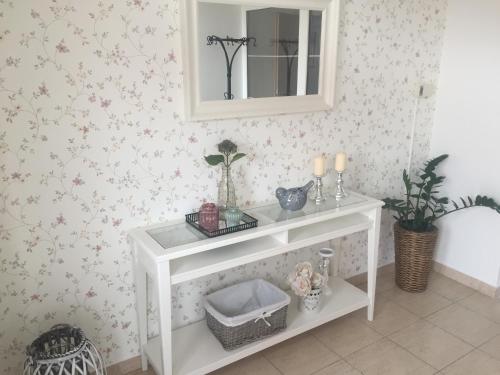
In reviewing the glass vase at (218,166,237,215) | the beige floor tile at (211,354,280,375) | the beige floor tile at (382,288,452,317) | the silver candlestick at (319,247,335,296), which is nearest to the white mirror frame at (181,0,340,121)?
the glass vase at (218,166,237,215)

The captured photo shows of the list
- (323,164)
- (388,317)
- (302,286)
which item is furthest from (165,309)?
(388,317)

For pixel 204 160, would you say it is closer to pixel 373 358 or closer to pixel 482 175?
pixel 373 358

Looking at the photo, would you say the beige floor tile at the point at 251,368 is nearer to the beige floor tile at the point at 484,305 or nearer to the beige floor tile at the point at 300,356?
the beige floor tile at the point at 300,356

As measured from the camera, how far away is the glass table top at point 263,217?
1.86m

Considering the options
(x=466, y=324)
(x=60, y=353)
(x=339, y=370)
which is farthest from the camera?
(x=466, y=324)

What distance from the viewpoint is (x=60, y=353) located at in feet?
5.69

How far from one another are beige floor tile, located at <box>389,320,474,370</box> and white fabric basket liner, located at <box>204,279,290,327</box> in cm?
71

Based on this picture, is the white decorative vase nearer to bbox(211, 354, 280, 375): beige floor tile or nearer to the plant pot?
bbox(211, 354, 280, 375): beige floor tile

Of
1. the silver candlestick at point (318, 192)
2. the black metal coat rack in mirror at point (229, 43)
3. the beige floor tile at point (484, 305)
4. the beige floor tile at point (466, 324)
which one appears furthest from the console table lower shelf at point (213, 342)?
the black metal coat rack in mirror at point (229, 43)

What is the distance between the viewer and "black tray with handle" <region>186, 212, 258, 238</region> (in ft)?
6.18

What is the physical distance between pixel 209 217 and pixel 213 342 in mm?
631

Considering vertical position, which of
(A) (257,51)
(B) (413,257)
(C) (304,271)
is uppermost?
(A) (257,51)

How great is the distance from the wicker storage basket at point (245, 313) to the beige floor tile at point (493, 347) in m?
1.08

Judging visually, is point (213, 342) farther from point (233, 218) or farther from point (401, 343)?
point (401, 343)
